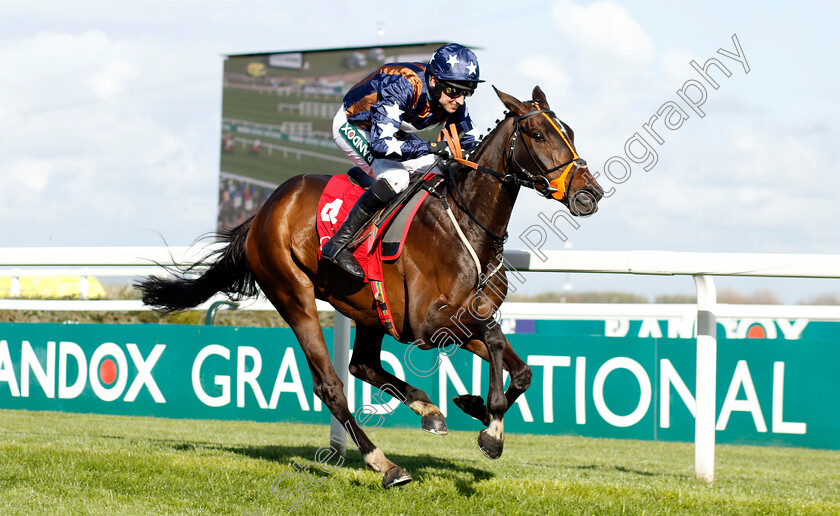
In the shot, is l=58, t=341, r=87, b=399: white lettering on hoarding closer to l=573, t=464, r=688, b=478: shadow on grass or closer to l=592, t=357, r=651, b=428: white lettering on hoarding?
l=592, t=357, r=651, b=428: white lettering on hoarding

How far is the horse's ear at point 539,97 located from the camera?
4055 millimetres

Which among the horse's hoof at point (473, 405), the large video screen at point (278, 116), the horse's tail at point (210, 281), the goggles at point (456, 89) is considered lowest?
the horse's hoof at point (473, 405)

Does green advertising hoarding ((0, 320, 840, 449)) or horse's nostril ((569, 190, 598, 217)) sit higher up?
horse's nostril ((569, 190, 598, 217))

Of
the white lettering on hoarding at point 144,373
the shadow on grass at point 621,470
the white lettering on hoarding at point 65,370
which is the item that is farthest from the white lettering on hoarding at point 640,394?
the white lettering on hoarding at point 65,370

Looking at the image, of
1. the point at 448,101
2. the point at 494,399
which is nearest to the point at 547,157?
the point at 448,101

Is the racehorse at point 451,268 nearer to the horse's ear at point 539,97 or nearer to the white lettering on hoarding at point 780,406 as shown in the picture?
the horse's ear at point 539,97

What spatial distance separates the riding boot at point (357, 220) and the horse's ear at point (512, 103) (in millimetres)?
685

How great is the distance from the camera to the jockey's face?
427 centimetres

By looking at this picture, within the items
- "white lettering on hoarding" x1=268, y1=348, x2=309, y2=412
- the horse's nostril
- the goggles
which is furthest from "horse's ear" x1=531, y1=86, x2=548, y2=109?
"white lettering on hoarding" x1=268, y1=348, x2=309, y2=412

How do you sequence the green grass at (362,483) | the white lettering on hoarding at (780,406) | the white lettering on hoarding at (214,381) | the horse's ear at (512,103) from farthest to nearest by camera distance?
the white lettering on hoarding at (214,381), the white lettering on hoarding at (780,406), the horse's ear at (512,103), the green grass at (362,483)

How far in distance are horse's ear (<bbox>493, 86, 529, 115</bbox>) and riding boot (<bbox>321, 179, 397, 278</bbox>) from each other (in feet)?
2.25

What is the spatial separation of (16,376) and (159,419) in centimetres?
158

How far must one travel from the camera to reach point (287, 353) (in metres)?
7.14

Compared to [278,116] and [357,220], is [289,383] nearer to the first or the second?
[357,220]
